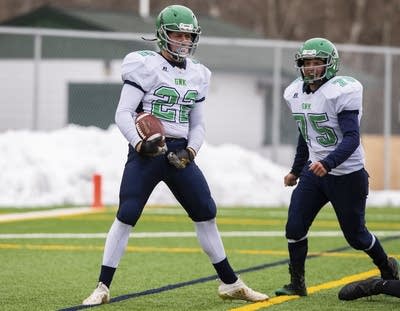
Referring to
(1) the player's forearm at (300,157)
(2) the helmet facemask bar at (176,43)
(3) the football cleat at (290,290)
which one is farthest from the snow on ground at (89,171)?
(2) the helmet facemask bar at (176,43)

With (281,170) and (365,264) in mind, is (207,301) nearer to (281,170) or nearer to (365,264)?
(365,264)

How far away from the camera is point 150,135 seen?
833 centimetres

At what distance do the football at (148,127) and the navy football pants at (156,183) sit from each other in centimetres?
22

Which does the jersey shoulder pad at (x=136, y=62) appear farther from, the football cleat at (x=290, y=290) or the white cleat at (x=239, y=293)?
the football cleat at (x=290, y=290)

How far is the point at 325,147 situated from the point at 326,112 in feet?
0.85

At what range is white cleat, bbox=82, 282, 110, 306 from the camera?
27.7ft

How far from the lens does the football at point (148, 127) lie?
328 inches

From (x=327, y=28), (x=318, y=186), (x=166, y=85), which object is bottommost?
(x=327, y=28)

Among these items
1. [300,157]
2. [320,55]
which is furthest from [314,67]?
[300,157]

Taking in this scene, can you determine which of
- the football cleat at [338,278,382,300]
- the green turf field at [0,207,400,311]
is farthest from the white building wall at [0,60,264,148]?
the football cleat at [338,278,382,300]

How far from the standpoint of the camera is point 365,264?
36.9 ft

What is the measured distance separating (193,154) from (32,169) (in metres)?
11.1

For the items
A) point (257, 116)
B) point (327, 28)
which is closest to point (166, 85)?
point (257, 116)

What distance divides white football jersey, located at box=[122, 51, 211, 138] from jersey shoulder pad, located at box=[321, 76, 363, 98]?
87 centimetres
